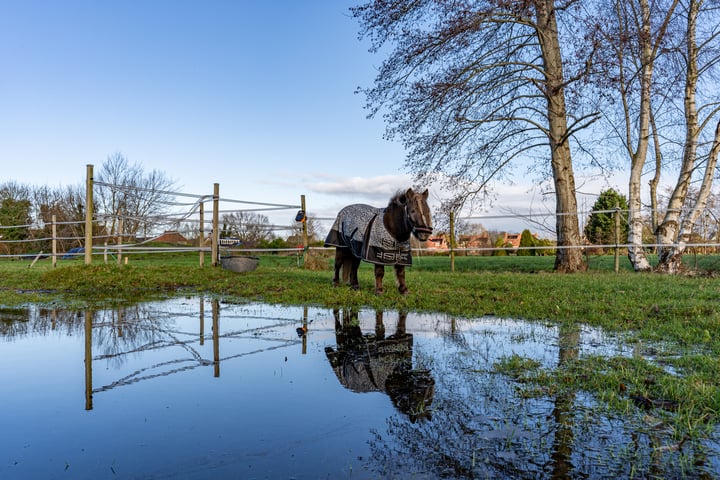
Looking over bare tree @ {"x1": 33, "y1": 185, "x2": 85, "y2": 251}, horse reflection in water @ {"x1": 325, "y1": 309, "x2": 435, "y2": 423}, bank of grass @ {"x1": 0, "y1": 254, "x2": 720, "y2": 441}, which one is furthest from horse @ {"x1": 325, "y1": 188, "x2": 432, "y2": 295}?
bare tree @ {"x1": 33, "y1": 185, "x2": 85, "y2": 251}

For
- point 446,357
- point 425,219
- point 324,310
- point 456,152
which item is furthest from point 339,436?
point 456,152

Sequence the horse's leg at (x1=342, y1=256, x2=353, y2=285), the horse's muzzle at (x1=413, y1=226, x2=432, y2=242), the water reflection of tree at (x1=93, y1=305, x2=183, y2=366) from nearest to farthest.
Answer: the water reflection of tree at (x1=93, y1=305, x2=183, y2=366)
the horse's muzzle at (x1=413, y1=226, x2=432, y2=242)
the horse's leg at (x1=342, y1=256, x2=353, y2=285)

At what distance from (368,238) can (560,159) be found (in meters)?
7.26

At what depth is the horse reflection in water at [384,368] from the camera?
2.62 meters

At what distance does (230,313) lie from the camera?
6.01m

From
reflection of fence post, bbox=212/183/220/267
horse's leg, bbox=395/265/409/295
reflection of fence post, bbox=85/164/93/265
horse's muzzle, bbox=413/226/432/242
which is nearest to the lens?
horse's muzzle, bbox=413/226/432/242

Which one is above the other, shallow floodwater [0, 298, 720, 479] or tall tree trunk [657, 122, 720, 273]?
tall tree trunk [657, 122, 720, 273]

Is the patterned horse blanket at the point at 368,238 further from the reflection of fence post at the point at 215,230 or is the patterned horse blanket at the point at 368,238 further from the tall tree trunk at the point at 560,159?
the tall tree trunk at the point at 560,159

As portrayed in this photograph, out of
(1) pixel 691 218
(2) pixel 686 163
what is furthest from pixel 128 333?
(2) pixel 686 163

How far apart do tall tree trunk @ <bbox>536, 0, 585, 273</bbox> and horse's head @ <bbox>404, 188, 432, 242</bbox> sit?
6.59 m

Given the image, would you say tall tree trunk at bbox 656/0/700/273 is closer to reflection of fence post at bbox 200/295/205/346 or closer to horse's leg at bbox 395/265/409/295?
horse's leg at bbox 395/265/409/295

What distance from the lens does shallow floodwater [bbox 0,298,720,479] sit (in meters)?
1.83

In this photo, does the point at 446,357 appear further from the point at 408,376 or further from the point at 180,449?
the point at 180,449

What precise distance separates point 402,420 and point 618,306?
14.8ft
